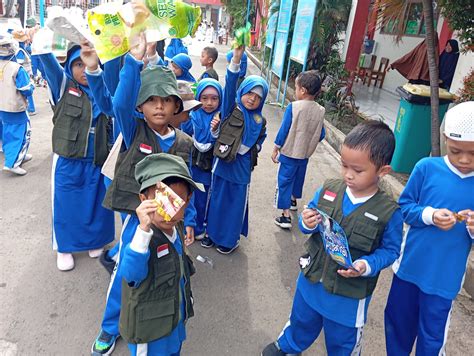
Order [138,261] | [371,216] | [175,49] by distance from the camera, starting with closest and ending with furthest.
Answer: [138,261] < [371,216] < [175,49]

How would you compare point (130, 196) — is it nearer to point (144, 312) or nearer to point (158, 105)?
point (158, 105)

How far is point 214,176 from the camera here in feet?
11.0

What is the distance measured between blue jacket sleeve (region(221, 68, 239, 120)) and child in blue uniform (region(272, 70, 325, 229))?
2.83 feet

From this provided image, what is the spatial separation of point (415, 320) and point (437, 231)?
562 mm

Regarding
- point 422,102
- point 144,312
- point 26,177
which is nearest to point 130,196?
point 144,312

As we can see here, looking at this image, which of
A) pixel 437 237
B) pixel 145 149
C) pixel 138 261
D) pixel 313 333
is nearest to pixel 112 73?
pixel 145 149

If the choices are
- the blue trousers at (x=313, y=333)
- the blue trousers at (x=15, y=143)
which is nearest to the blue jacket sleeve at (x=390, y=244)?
the blue trousers at (x=313, y=333)

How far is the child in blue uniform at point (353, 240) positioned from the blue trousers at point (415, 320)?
340 mm

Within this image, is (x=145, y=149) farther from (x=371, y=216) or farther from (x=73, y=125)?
(x=371, y=216)

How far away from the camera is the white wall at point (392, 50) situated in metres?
11.0

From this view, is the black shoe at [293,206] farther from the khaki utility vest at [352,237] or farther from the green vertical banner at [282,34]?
the green vertical banner at [282,34]

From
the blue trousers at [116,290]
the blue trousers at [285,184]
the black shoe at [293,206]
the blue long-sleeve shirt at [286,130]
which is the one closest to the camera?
the blue trousers at [116,290]

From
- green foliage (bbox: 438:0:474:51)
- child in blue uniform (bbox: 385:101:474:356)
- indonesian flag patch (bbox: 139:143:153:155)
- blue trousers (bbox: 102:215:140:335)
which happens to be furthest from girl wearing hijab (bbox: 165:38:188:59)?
child in blue uniform (bbox: 385:101:474:356)

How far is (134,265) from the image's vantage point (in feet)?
4.89
